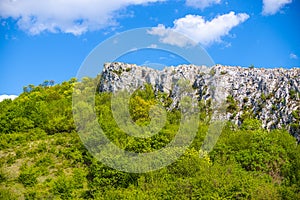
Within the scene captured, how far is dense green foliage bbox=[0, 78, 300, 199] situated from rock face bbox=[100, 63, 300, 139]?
4.09 meters

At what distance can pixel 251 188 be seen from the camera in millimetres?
39688

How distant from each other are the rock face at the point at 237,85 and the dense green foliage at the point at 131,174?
161 inches

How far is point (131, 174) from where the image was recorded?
45.5 meters

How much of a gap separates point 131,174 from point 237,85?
50.5 m

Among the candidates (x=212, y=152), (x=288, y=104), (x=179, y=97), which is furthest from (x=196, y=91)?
(x=212, y=152)

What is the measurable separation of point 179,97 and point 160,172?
3884 cm

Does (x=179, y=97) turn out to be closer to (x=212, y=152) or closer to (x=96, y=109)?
(x=96, y=109)

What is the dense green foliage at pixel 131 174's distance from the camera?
4000 cm

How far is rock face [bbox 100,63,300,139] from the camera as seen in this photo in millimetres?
78019

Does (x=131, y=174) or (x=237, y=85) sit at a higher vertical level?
(x=237, y=85)

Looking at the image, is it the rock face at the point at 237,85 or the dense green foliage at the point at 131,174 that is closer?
the dense green foliage at the point at 131,174

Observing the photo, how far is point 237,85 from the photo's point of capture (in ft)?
293

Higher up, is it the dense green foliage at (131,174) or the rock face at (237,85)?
the rock face at (237,85)

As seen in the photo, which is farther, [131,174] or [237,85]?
[237,85]
